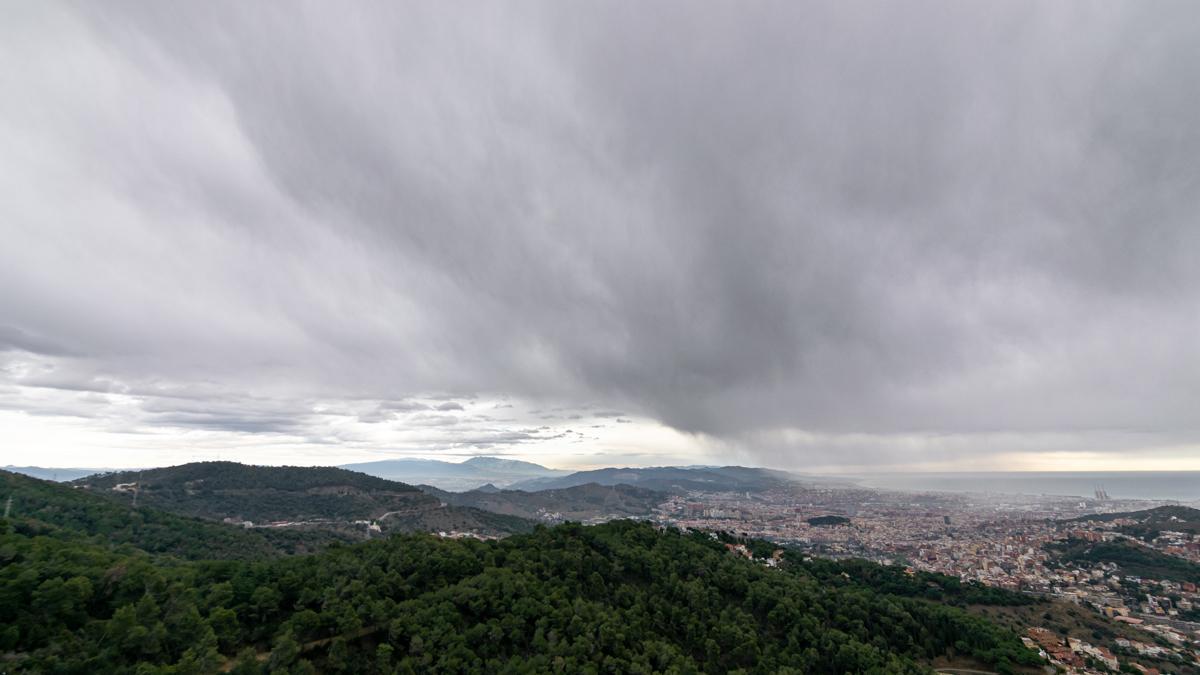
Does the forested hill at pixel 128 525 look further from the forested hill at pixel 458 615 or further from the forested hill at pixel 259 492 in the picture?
the forested hill at pixel 259 492

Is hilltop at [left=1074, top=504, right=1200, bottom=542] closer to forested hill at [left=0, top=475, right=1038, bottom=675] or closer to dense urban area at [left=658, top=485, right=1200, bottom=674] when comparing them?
dense urban area at [left=658, top=485, right=1200, bottom=674]

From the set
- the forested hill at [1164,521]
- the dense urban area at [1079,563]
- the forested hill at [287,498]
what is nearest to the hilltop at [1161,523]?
the forested hill at [1164,521]

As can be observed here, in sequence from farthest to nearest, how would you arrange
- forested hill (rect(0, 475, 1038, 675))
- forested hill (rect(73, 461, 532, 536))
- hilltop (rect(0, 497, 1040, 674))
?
forested hill (rect(73, 461, 532, 536)) → hilltop (rect(0, 497, 1040, 674)) → forested hill (rect(0, 475, 1038, 675))

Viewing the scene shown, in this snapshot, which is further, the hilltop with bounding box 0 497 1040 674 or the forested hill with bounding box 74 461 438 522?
the forested hill with bounding box 74 461 438 522

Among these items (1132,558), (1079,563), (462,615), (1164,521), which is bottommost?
(1079,563)

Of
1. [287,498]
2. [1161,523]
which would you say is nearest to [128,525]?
[287,498]

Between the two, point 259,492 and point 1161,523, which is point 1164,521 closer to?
point 1161,523

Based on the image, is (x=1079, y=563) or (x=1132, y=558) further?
(x=1079, y=563)

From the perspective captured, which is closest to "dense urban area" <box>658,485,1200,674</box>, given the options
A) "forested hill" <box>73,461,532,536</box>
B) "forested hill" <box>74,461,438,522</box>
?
"forested hill" <box>73,461,532,536</box>
